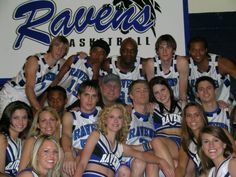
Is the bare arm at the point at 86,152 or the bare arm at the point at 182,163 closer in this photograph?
the bare arm at the point at 86,152

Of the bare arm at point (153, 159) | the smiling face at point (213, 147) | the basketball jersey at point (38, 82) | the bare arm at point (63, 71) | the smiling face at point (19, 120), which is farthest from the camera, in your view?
the bare arm at point (63, 71)

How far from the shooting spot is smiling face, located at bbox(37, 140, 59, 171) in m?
3.31

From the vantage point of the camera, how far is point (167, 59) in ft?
15.7

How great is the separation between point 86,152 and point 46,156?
54cm

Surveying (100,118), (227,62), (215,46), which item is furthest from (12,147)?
(215,46)

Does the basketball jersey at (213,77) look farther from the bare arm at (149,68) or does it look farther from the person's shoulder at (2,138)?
the person's shoulder at (2,138)

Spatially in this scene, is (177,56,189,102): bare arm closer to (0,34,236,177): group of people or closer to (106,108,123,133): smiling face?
(0,34,236,177): group of people

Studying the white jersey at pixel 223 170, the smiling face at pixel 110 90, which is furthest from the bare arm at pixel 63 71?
the white jersey at pixel 223 170

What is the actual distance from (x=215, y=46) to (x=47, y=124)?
2.49 metres

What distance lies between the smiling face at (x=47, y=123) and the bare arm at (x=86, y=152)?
0.26 metres

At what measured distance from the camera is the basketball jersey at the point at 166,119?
4320mm

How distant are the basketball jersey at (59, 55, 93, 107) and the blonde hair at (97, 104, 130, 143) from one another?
108 cm

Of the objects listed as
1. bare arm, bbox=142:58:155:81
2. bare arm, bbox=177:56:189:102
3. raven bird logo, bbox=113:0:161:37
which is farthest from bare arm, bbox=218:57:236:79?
raven bird logo, bbox=113:0:161:37

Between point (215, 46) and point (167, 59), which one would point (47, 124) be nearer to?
point (167, 59)
